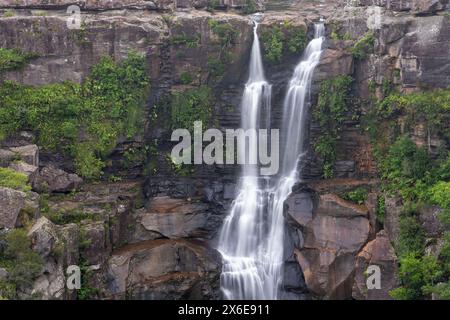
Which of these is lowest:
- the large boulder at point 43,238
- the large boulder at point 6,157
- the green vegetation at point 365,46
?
the large boulder at point 43,238

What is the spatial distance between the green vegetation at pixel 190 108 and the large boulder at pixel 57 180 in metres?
4.31

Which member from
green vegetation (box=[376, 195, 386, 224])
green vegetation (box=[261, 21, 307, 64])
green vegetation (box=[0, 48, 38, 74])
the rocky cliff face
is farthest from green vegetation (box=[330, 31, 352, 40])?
green vegetation (box=[0, 48, 38, 74])

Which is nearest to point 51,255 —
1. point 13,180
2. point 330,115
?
point 13,180

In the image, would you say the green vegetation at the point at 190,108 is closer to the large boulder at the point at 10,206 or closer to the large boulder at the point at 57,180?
the large boulder at the point at 57,180

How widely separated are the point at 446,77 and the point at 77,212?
41.8 feet

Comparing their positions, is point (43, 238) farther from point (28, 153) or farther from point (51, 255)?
point (28, 153)

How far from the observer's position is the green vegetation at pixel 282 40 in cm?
2455

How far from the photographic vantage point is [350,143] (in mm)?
23812

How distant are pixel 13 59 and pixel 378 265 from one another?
1446 cm

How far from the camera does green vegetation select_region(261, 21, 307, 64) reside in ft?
80.5

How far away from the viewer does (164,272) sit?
2083 centimetres

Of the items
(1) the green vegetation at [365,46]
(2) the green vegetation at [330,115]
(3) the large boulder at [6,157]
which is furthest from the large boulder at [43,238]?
(1) the green vegetation at [365,46]
